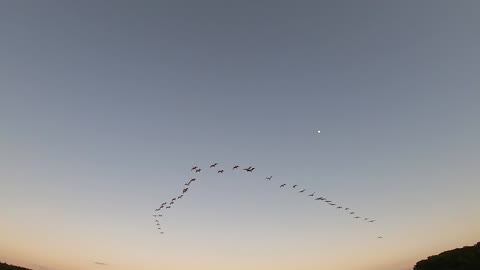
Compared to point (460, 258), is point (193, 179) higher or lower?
higher

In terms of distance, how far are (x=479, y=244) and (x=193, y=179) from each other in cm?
3884

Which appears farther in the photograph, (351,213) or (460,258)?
(351,213)

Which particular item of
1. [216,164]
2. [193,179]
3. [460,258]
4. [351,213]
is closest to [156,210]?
[193,179]

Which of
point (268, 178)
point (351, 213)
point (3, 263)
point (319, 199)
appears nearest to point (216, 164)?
point (268, 178)

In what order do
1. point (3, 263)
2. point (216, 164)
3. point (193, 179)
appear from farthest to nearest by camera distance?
1. point (3, 263)
2. point (193, 179)
3. point (216, 164)

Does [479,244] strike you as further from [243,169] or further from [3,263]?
Result: [3,263]

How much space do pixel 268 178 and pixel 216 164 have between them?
7047 millimetres

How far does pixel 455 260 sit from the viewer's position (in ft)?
157

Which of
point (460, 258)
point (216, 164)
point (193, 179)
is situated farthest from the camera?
point (193, 179)

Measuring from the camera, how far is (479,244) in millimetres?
52312

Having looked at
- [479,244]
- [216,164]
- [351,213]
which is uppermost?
[216,164]

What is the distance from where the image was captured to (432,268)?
164 ft

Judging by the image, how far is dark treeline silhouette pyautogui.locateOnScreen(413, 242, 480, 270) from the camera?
46.0 metres

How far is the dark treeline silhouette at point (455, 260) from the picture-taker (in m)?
46.0
